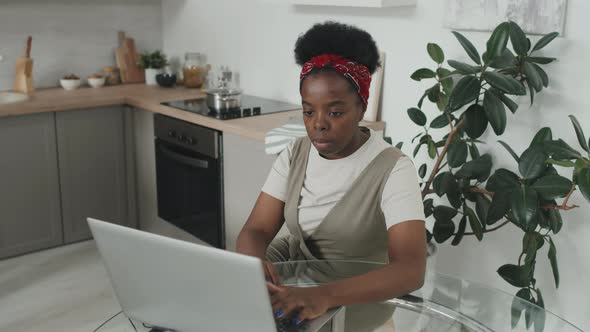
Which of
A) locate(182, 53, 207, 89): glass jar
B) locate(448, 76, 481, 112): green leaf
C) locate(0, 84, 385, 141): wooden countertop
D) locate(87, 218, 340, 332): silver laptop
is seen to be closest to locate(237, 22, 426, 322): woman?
locate(87, 218, 340, 332): silver laptop

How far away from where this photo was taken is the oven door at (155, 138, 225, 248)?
3188 millimetres

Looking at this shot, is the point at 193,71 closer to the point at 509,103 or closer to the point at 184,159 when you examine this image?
the point at 184,159

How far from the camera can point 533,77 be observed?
84.8 inches

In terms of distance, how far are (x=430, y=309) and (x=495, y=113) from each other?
1.00 m

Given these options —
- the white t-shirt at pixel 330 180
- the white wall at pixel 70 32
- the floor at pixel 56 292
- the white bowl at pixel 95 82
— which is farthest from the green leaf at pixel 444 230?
the white wall at pixel 70 32

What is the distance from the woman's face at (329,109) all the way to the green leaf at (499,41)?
801 millimetres

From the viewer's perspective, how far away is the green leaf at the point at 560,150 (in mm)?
1988

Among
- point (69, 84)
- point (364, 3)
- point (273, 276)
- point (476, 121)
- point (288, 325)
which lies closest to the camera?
point (288, 325)

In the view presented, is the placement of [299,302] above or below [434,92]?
below

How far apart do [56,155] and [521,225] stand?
2466 mm

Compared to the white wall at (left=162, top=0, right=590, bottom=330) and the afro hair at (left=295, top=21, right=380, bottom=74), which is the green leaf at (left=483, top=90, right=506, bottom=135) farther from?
the afro hair at (left=295, top=21, right=380, bottom=74)

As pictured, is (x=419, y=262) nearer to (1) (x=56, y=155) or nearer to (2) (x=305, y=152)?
(2) (x=305, y=152)

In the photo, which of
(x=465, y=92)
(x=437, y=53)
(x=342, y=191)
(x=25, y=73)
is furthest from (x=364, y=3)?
(x=25, y=73)

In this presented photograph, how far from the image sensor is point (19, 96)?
3.62m
